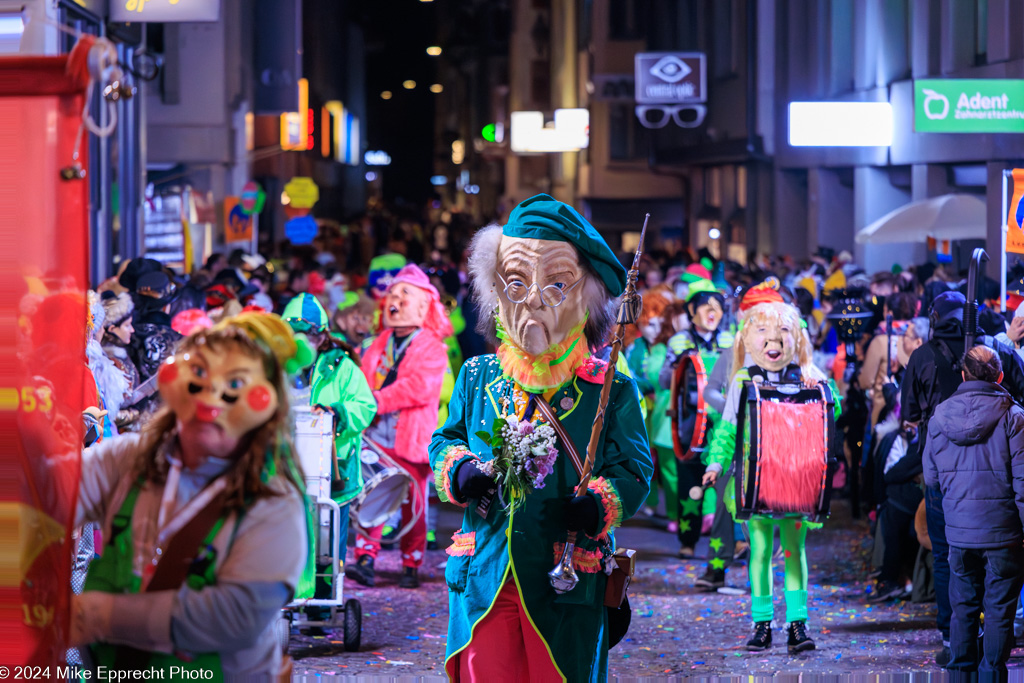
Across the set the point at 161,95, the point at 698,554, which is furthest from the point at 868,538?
the point at 161,95

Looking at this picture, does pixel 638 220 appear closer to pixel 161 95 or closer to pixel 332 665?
pixel 161 95

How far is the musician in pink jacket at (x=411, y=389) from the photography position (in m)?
8.87

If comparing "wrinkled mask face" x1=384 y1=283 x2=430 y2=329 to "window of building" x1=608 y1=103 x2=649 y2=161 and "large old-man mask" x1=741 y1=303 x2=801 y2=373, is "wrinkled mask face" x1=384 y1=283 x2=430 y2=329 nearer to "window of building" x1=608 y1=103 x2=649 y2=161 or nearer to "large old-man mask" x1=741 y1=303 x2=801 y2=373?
"large old-man mask" x1=741 y1=303 x2=801 y2=373

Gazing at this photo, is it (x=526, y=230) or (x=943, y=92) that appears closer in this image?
(x=526, y=230)

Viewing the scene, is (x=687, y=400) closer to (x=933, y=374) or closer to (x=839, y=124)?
(x=933, y=374)

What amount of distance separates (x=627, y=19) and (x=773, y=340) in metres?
30.3

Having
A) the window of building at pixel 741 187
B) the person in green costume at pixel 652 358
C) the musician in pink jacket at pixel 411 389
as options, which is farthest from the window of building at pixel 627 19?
the musician in pink jacket at pixel 411 389

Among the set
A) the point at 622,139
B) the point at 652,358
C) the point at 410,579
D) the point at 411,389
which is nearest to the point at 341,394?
the point at 411,389

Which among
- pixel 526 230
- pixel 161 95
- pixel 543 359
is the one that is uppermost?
pixel 161 95

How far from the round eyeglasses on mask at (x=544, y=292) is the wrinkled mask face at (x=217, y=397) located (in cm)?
168

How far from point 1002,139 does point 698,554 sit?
9353mm

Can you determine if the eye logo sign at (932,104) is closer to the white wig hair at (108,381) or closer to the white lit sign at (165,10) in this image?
the white lit sign at (165,10)

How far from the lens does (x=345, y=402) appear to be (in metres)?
7.36

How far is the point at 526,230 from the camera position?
4648 mm
